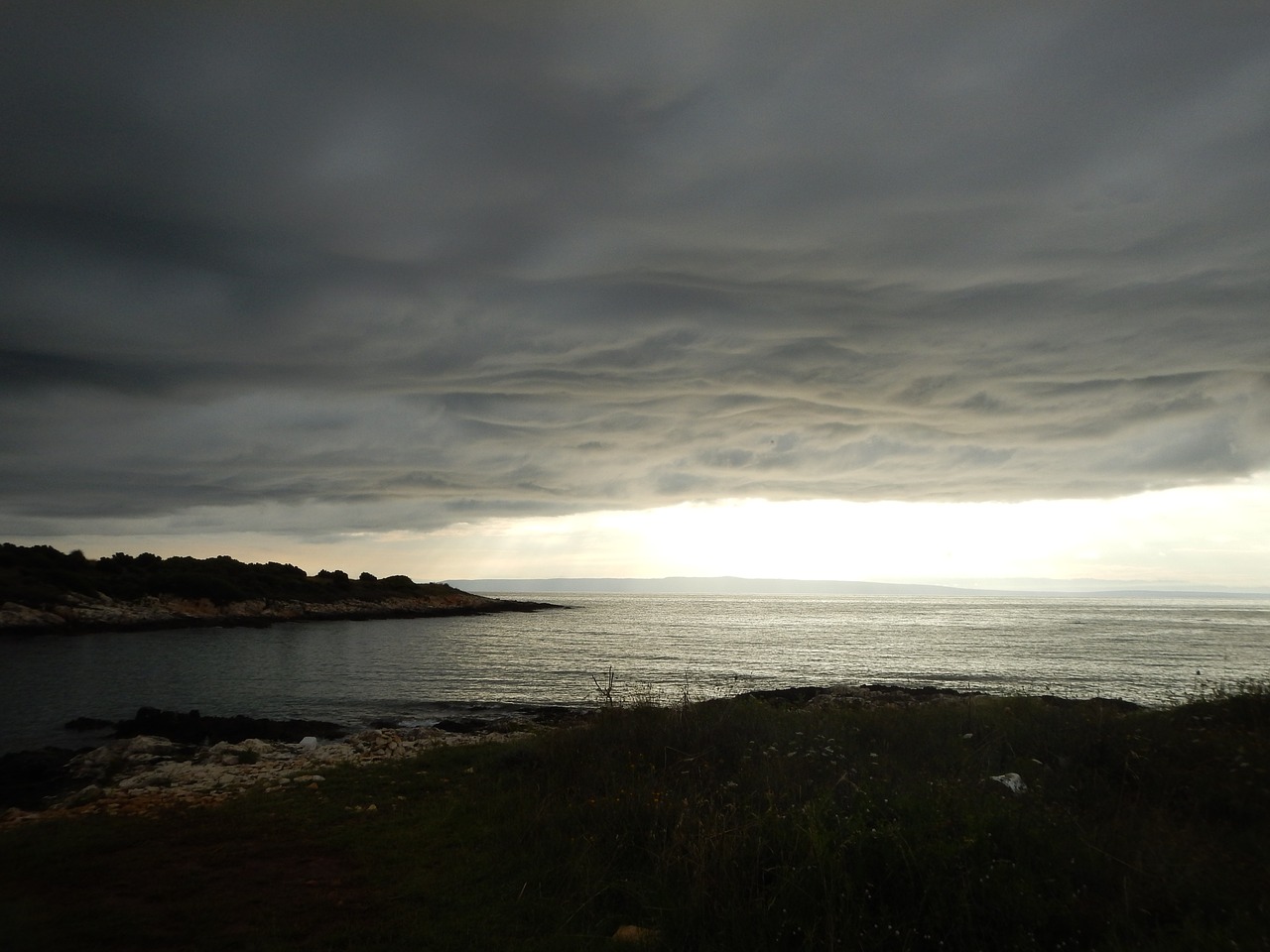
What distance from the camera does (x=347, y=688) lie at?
35.2 metres

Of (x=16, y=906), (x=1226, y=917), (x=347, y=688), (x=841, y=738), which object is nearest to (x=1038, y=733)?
(x=841, y=738)

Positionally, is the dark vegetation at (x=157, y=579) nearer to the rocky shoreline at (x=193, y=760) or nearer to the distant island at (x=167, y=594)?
the distant island at (x=167, y=594)

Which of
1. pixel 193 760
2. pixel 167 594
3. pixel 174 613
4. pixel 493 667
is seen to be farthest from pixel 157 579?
pixel 193 760

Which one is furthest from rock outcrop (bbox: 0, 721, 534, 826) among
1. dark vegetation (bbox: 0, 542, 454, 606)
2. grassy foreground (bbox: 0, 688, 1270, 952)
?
dark vegetation (bbox: 0, 542, 454, 606)

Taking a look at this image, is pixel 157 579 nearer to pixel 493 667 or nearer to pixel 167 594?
pixel 167 594

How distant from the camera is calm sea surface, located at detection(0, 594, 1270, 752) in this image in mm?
29891

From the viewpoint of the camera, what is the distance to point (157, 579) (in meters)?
77.1

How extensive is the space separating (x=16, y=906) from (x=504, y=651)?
47.6 meters

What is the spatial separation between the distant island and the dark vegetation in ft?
0.28

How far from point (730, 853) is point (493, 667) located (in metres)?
39.3

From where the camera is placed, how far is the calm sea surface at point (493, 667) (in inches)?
1177

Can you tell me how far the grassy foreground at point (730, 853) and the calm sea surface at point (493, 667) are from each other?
25.6 feet

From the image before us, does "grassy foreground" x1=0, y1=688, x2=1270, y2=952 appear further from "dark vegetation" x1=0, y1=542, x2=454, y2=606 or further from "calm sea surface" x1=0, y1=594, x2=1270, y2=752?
"dark vegetation" x1=0, y1=542, x2=454, y2=606

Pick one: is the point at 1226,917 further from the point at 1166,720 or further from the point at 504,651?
the point at 504,651
